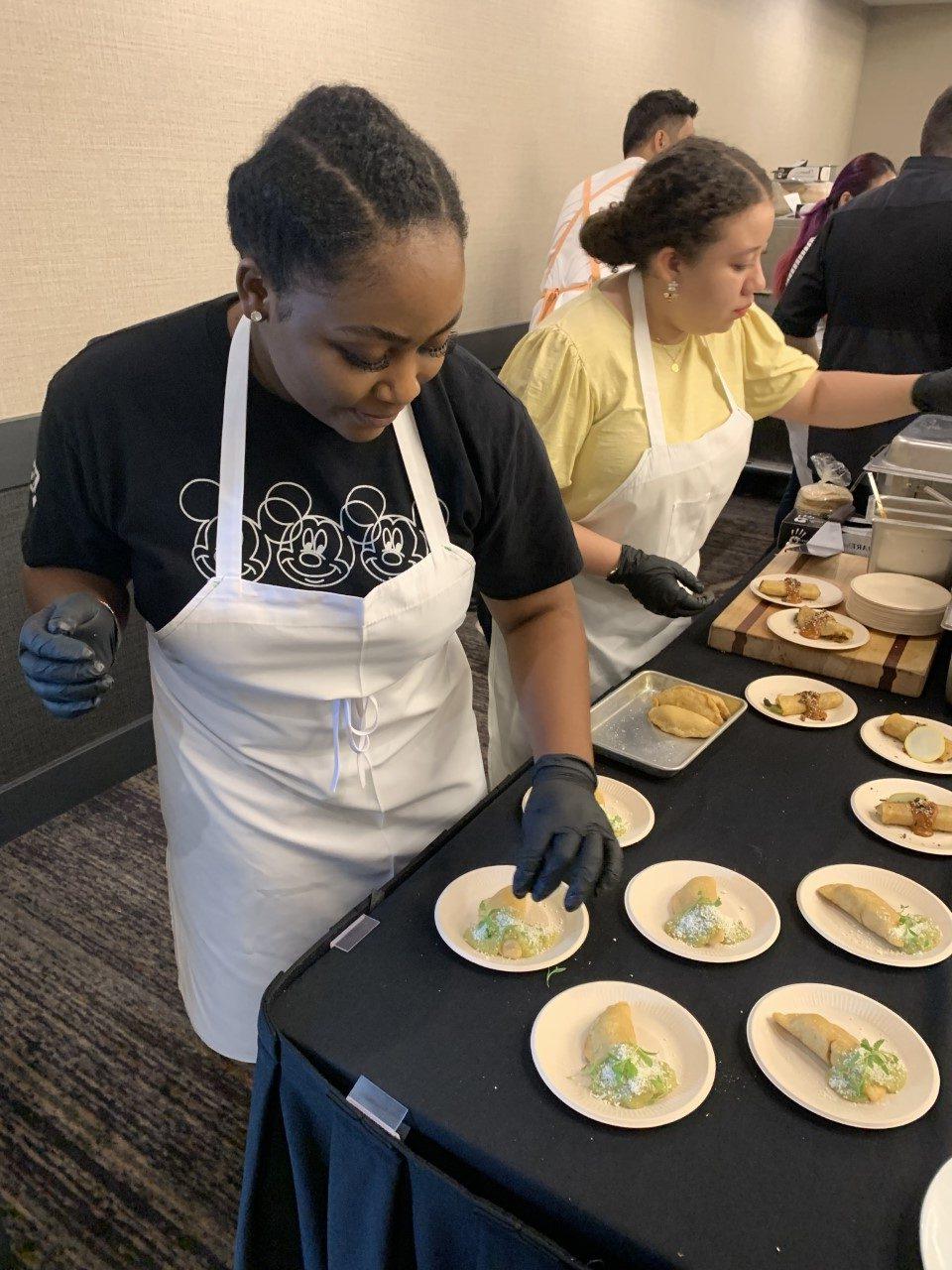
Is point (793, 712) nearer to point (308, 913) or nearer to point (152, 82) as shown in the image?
point (308, 913)

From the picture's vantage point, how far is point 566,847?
979 millimetres

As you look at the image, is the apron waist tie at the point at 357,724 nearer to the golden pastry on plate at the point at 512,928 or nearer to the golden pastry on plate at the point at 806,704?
the golden pastry on plate at the point at 512,928

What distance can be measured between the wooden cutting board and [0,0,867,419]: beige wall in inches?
65.2

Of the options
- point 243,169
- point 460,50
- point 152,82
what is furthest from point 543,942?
point 460,50

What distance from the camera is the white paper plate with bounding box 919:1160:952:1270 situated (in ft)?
2.18

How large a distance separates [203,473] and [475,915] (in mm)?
564

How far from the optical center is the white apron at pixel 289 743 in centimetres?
101

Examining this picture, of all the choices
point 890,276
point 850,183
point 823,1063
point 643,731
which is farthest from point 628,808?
point 850,183

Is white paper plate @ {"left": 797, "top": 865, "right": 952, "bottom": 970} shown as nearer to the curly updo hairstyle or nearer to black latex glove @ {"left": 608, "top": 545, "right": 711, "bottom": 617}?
black latex glove @ {"left": 608, "top": 545, "right": 711, "bottom": 617}

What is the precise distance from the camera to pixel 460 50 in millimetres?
3100

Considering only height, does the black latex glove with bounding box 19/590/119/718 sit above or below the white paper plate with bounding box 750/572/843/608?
above

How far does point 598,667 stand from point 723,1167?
3.53 ft

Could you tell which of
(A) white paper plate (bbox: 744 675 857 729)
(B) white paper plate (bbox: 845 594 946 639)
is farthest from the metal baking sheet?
(B) white paper plate (bbox: 845 594 946 639)

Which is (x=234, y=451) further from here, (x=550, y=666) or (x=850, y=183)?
(x=850, y=183)
